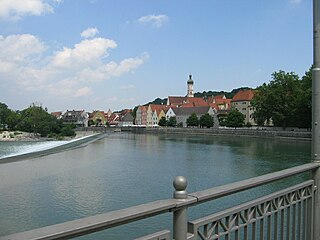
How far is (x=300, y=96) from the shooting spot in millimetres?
54219

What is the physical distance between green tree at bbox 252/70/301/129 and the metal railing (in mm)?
57588

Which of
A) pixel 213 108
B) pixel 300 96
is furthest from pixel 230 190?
pixel 213 108

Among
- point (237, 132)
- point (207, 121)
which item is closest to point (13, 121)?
point (207, 121)

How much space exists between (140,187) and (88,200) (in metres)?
3.11

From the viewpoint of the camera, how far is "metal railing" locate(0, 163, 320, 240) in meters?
1.44

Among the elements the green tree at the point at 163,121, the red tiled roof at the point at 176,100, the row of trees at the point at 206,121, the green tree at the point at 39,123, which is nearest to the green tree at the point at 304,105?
the row of trees at the point at 206,121

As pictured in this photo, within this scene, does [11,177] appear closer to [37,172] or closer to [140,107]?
[37,172]

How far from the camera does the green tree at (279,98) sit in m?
59.4

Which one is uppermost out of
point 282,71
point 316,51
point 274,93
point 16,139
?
point 282,71

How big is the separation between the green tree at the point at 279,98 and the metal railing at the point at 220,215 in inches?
2267

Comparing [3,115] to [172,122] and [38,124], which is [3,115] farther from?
[172,122]

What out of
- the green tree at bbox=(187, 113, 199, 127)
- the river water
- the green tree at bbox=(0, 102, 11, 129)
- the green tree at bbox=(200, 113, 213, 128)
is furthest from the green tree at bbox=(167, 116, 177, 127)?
the river water

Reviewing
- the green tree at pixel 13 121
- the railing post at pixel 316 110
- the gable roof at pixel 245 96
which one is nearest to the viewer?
the railing post at pixel 316 110

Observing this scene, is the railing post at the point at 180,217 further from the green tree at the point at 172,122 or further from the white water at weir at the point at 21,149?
the green tree at the point at 172,122
